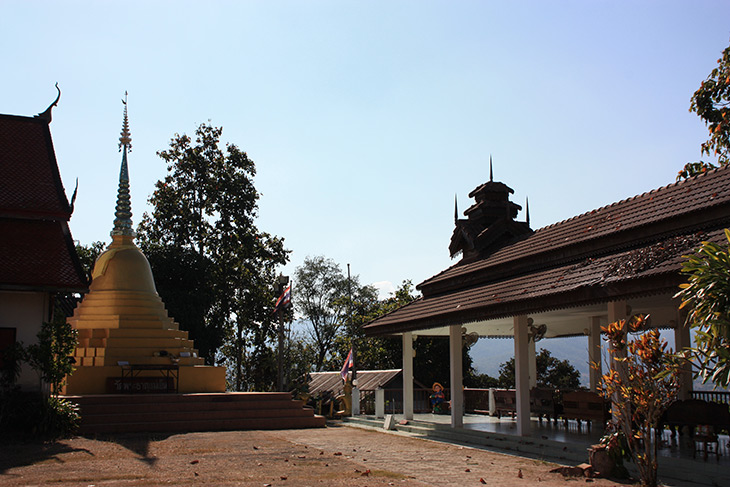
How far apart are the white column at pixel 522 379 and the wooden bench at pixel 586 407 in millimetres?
1117

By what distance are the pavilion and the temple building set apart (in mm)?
8256

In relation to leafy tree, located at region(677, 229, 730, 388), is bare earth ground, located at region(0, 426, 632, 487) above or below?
below

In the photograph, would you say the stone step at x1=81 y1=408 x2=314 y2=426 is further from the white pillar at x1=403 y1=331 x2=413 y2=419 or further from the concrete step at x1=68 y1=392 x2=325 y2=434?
the white pillar at x1=403 y1=331 x2=413 y2=419

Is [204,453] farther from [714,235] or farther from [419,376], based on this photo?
[419,376]

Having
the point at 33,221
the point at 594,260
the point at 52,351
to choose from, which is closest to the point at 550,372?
the point at 594,260

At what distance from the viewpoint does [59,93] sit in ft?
60.6

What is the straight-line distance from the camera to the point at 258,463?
10883 millimetres

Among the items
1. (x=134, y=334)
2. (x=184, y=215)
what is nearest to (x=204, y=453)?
(x=134, y=334)

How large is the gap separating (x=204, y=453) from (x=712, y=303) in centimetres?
856

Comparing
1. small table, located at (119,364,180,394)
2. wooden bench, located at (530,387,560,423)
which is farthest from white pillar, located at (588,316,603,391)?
small table, located at (119,364,180,394)

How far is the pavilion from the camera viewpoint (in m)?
11.3

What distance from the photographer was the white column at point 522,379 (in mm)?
14000

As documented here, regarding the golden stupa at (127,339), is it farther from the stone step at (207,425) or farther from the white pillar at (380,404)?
the white pillar at (380,404)

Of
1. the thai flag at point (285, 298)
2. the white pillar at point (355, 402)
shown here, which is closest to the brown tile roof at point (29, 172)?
the thai flag at point (285, 298)
